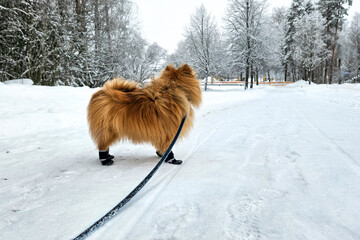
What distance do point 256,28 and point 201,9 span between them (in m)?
7.28

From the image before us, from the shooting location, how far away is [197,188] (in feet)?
6.42

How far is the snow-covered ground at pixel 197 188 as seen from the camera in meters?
1.39

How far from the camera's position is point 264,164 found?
2496 mm

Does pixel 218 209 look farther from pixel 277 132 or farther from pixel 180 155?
pixel 277 132

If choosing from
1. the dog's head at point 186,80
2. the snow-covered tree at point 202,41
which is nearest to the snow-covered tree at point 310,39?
the snow-covered tree at point 202,41

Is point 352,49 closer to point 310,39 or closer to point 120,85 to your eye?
point 310,39

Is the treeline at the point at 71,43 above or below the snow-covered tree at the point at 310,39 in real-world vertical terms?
below

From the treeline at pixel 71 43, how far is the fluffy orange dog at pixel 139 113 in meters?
6.83

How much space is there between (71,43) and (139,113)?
9.59m

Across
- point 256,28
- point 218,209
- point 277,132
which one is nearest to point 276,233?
point 218,209

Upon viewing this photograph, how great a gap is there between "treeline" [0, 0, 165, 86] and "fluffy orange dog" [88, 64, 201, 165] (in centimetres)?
683

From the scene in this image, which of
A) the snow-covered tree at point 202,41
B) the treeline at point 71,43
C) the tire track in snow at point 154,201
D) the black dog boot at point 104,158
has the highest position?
the snow-covered tree at point 202,41

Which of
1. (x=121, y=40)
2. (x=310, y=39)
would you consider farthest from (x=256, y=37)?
(x=121, y=40)

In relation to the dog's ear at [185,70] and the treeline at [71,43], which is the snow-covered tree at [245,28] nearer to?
the treeline at [71,43]
